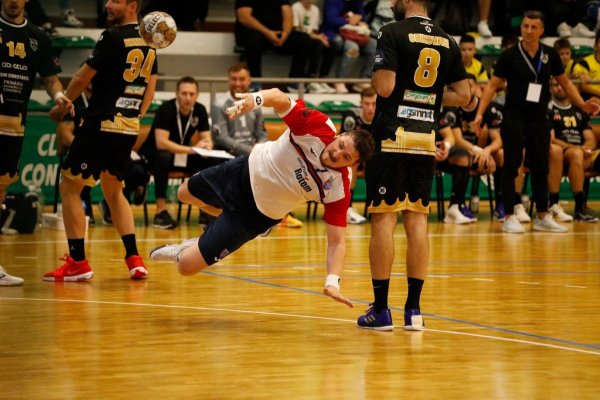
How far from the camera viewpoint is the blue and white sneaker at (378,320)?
697cm

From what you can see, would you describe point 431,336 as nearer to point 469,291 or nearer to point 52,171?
point 469,291

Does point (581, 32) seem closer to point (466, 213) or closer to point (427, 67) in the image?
point (466, 213)

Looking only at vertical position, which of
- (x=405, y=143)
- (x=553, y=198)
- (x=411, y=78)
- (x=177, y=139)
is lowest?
(x=553, y=198)

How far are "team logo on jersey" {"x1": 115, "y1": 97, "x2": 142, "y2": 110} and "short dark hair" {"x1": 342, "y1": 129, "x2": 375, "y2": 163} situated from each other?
291 centimetres

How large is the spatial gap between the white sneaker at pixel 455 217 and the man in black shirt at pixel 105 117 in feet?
20.1

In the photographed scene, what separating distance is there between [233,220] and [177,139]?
6531mm

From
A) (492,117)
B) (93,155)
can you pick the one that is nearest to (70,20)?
(492,117)

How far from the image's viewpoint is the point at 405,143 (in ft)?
23.0

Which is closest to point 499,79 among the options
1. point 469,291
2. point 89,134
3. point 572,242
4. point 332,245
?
point 572,242

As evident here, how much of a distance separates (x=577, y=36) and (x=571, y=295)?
1234cm

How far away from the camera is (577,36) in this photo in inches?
786

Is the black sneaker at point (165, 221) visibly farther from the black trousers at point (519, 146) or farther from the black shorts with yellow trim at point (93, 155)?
the black shorts with yellow trim at point (93, 155)

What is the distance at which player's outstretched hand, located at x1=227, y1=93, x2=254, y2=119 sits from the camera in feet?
20.2

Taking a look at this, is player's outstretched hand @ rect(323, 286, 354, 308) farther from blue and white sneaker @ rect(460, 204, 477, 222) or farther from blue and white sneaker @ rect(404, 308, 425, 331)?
blue and white sneaker @ rect(460, 204, 477, 222)
